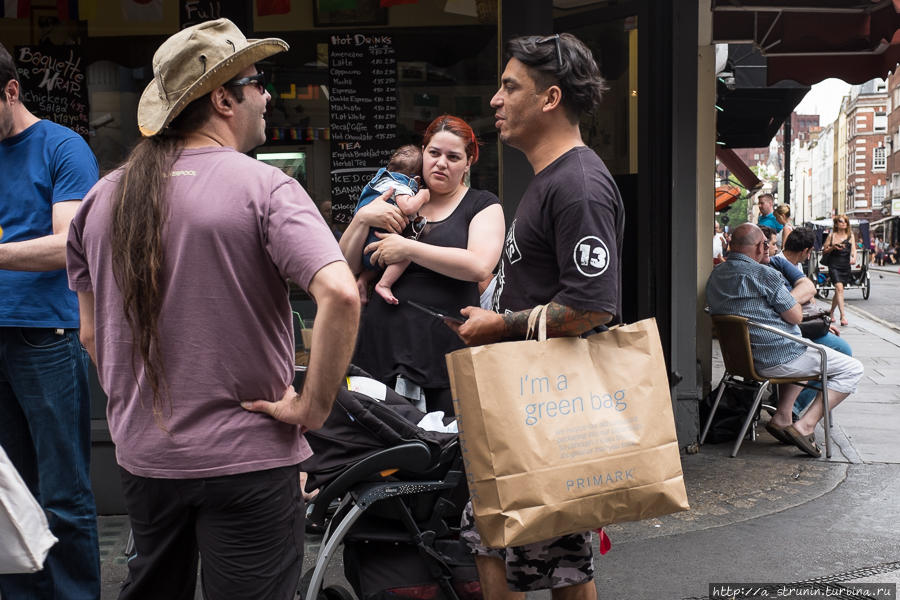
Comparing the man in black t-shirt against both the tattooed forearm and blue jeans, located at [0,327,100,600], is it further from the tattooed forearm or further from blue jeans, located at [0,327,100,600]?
blue jeans, located at [0,327,100,600]

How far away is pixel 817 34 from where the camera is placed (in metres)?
6.71

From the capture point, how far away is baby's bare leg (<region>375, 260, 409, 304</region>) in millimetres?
3453

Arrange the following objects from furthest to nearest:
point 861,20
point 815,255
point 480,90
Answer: point 815,255
point 861,20
point 480,90

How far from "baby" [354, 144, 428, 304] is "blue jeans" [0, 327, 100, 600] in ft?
3.59

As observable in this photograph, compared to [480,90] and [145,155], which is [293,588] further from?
[480,90]

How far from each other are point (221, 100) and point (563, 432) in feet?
3.92

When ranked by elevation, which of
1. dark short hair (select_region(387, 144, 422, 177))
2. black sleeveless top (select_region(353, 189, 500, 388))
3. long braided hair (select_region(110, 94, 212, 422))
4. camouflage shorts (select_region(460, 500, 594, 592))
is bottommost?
camouflage shorts (select_region(460, 500, 594, 592))

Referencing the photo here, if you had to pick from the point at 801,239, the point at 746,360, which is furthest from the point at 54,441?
the point at 801,239

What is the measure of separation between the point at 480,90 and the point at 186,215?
4.19 meters

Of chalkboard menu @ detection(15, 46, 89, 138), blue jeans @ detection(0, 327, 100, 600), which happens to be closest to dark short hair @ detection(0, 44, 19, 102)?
blue jeans @ detection(0, 327, 100, 600)

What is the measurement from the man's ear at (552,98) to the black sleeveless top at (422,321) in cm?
93

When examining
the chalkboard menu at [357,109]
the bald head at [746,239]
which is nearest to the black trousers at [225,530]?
the chalkboard menu at [357,109]

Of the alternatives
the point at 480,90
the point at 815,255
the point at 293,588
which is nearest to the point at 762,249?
the point at 480,90

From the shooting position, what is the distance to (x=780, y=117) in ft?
48.2
